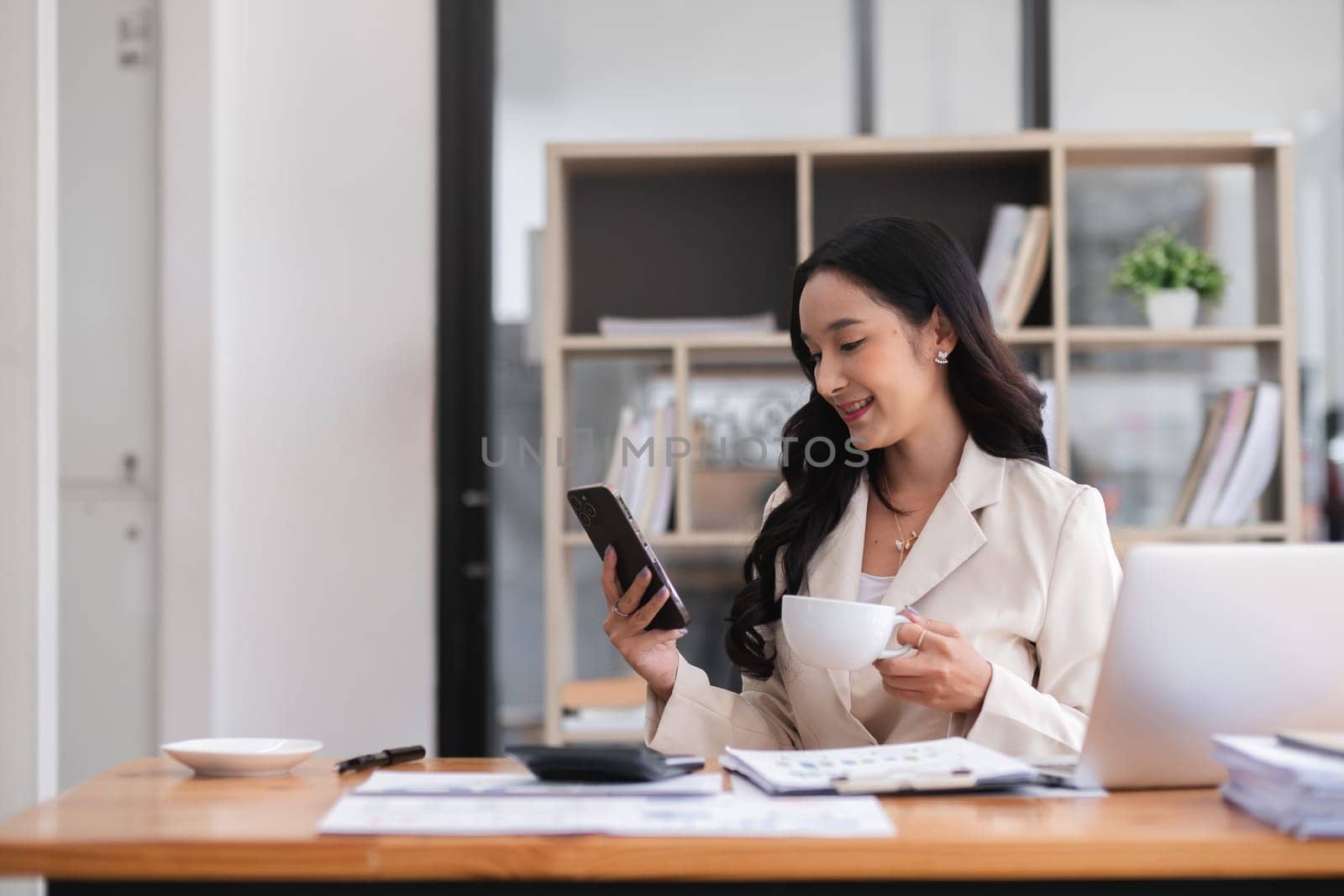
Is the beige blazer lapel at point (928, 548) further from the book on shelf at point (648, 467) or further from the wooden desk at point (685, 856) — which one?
the book on shelf at point (648, 467)

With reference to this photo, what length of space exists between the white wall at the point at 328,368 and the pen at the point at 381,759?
5.66 ft

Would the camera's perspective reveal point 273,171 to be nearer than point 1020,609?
No

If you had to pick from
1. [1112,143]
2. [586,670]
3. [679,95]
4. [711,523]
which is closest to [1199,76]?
[1112,143]

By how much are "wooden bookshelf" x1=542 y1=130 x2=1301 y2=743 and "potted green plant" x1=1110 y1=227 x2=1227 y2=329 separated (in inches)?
2.4

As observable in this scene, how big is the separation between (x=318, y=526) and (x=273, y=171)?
0.86 m

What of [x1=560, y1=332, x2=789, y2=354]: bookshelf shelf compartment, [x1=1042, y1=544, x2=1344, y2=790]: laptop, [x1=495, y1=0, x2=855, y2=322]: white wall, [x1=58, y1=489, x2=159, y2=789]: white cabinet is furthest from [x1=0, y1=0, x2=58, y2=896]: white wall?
[x1=1042, y1=544, x2=1344, y2=790]: laptop

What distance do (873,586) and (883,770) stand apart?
656mm

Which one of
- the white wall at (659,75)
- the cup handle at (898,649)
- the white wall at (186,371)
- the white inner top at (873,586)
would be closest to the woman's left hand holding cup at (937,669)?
the cup handle at (898,649)

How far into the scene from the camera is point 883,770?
123cm

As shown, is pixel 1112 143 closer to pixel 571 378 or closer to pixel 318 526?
pixel 571 378

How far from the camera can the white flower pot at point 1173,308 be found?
2955mm

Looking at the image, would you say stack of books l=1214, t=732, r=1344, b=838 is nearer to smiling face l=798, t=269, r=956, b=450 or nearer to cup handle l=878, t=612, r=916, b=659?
cup handle l=878, t=612, r=916, b=659

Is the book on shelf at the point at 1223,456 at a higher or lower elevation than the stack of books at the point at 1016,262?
lower

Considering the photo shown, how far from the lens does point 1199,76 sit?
335 centimetres
